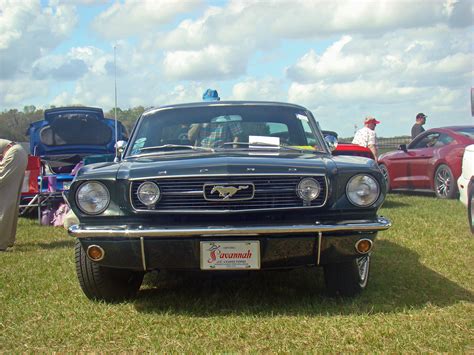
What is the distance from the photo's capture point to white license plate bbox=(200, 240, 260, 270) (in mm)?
4062

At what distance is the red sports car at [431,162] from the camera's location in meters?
11.7

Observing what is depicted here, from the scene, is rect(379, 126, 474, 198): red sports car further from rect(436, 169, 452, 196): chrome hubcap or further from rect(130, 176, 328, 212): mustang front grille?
rect(130, 176, 328, 212): mustang front grille

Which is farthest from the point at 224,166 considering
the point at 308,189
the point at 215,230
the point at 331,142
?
the point at 331,142

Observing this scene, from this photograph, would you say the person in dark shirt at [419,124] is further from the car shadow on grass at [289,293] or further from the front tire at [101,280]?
the front tire at [101,280]

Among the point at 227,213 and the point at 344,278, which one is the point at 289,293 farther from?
the point at 227,213

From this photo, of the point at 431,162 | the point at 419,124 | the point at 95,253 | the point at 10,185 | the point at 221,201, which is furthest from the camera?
the point at 419,124

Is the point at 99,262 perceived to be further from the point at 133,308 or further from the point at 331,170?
the point at 331,170

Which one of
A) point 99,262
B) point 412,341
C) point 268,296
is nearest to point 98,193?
point 99,262

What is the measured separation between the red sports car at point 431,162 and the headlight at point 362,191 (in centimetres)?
777

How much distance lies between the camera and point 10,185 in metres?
7.59

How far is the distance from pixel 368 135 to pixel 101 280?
932 centimetres

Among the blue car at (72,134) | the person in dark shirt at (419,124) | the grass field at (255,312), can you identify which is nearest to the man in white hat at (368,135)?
the person in dark shirt at (419,124)

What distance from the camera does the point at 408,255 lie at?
252 inches

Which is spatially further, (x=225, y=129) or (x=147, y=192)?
(x=225, y=129)
